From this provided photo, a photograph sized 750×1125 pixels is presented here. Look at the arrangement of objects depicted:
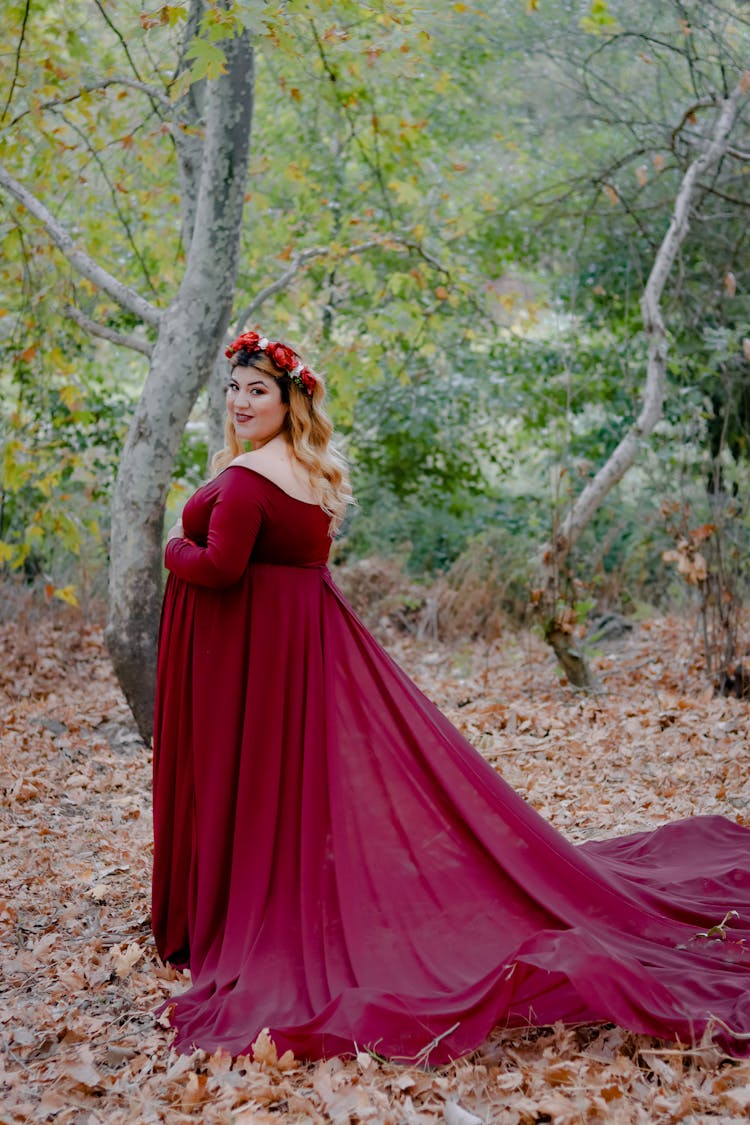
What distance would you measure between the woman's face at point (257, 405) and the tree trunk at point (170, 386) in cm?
218

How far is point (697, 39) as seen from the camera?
26.9 ft

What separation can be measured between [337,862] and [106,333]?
13.4ft

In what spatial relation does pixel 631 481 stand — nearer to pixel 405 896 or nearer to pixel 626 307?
pixel 626 307

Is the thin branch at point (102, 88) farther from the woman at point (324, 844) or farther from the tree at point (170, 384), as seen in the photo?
the woman at point (324, 844)

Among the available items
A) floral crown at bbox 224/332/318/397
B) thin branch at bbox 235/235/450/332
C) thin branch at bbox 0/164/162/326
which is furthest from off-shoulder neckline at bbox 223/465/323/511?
thin branch at bbox 235/235/450/332

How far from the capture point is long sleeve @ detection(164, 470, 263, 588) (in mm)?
3037

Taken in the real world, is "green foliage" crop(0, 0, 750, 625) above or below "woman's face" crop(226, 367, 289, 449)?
above

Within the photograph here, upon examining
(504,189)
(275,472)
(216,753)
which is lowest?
(216,753)

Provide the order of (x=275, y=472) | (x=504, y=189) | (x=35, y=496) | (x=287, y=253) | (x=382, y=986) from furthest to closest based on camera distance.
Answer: (x=504, y=189) < (x=35, y=496) < (x=287, y=253) < (x=275, y=472) < (x=382, y=986)

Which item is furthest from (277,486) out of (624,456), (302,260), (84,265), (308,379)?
(302,260)

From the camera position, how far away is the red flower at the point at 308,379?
330cm

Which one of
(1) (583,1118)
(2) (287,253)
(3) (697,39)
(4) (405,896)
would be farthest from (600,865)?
(3) (697,39)

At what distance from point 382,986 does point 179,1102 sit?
1.85 ft

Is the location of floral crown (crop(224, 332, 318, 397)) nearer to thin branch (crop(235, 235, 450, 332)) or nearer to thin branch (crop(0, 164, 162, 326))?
thin branch (crop(0, 164, 162, 326))
